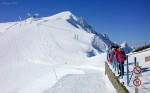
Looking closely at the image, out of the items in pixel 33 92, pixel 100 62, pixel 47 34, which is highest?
pixel 47 34

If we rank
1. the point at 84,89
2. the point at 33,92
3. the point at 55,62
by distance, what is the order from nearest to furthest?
1. the point at 84,89
2. the point at 33,92
3. the point at 55,62

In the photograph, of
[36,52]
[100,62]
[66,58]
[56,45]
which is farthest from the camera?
[56,45]

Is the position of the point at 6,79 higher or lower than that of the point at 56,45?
lower

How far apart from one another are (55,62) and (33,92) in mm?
28229

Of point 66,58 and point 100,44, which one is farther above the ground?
point 100,44

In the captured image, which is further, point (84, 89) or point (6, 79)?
point (6, 79)

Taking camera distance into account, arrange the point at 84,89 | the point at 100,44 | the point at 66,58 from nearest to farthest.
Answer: the point at 84,89
the point at 66,58
the point at 100,44

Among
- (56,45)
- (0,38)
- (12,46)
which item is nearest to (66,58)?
(56,45)

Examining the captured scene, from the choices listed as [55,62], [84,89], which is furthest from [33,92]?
[55,62]

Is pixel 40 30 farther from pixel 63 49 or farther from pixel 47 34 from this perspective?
pixel 63 49

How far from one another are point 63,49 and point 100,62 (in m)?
21.0

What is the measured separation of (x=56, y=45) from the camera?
61.8m

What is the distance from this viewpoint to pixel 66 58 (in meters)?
53.7

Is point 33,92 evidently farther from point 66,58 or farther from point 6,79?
point 66,58
